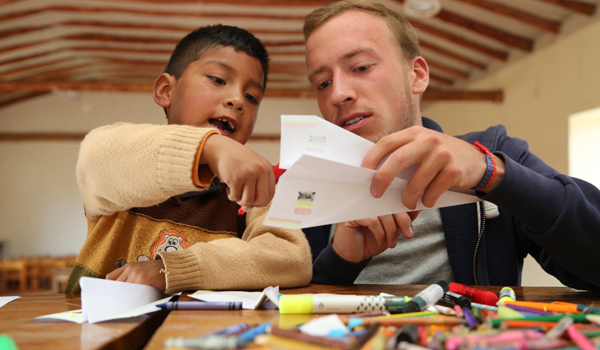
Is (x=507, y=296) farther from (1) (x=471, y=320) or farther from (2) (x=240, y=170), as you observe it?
(2) (x=240, y=170)

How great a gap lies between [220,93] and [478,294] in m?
0.78

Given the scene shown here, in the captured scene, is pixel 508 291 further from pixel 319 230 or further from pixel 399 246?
pixel 319 230

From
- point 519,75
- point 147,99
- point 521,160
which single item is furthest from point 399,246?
point 147,99

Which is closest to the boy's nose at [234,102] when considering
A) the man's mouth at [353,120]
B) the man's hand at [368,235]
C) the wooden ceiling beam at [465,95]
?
the man's mouth at [353,120]

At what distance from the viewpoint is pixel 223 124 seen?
1.21 metres

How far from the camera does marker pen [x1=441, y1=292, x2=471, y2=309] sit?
63cm

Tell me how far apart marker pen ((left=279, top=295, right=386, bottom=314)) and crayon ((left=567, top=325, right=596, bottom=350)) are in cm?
22

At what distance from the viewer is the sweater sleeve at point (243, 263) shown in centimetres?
78

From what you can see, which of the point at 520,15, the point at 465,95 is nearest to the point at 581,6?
the point at 520,15

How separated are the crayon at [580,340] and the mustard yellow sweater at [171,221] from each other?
502mm

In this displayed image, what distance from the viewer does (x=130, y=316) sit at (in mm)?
578

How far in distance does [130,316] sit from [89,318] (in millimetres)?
48

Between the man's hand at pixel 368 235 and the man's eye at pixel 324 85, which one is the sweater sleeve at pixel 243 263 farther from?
the man's eye at pixel 324 85

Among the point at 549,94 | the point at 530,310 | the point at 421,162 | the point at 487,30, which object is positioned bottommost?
the point at 530,310
